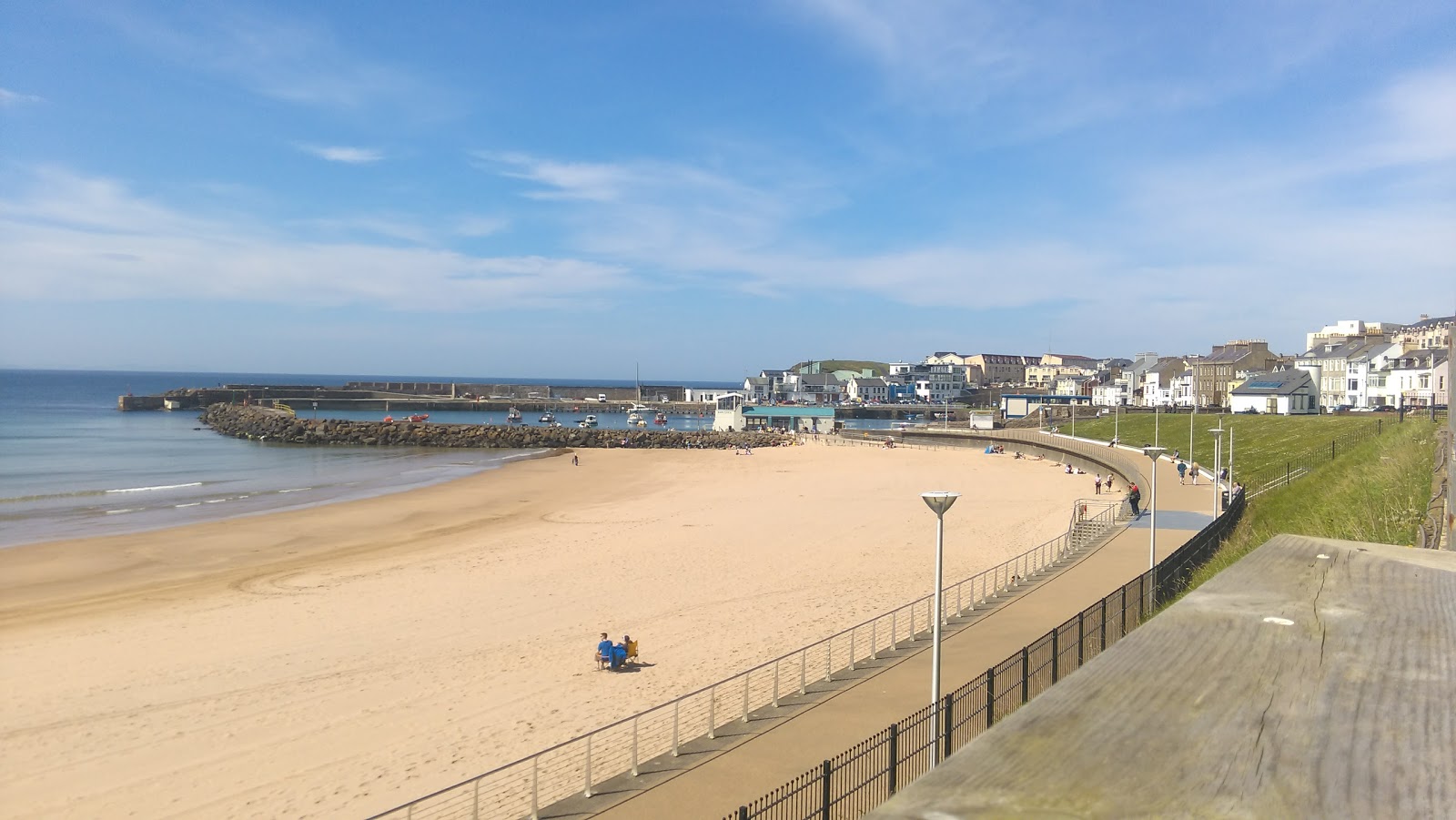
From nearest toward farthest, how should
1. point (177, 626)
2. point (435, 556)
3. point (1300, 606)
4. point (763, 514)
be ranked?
point (1300, 606) < point (177, 626) < point (435, 556) < point (763, 514)

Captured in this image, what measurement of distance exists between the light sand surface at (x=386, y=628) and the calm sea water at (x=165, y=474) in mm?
5447

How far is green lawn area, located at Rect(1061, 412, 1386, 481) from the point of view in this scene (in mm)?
44688

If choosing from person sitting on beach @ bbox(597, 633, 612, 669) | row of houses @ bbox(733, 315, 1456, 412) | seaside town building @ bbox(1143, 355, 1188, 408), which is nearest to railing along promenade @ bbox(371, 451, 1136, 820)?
person sitting on beach @ bbox(597, 633, 612, 669)

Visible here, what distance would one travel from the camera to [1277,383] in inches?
3155

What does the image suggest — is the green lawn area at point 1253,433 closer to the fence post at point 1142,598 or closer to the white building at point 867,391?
the fence post at point 1142,598

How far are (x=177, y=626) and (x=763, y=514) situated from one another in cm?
2279

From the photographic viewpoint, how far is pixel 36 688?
1655 cm

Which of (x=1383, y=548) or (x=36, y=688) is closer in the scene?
(x=1383, y=548)

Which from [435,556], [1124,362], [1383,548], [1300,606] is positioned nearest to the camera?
[1300,606]

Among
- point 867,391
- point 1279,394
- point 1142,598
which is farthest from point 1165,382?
point 1142,598

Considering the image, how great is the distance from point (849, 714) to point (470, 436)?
8544cm

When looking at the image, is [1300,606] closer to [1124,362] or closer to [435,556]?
[435,556]

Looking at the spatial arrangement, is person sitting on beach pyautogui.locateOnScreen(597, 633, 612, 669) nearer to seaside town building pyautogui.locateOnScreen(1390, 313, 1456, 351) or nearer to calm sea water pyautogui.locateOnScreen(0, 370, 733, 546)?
calm sea water pyautogui.locateOnScreen(0, 370, 733, 546)

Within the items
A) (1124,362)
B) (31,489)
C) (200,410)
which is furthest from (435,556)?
(1124,362)
